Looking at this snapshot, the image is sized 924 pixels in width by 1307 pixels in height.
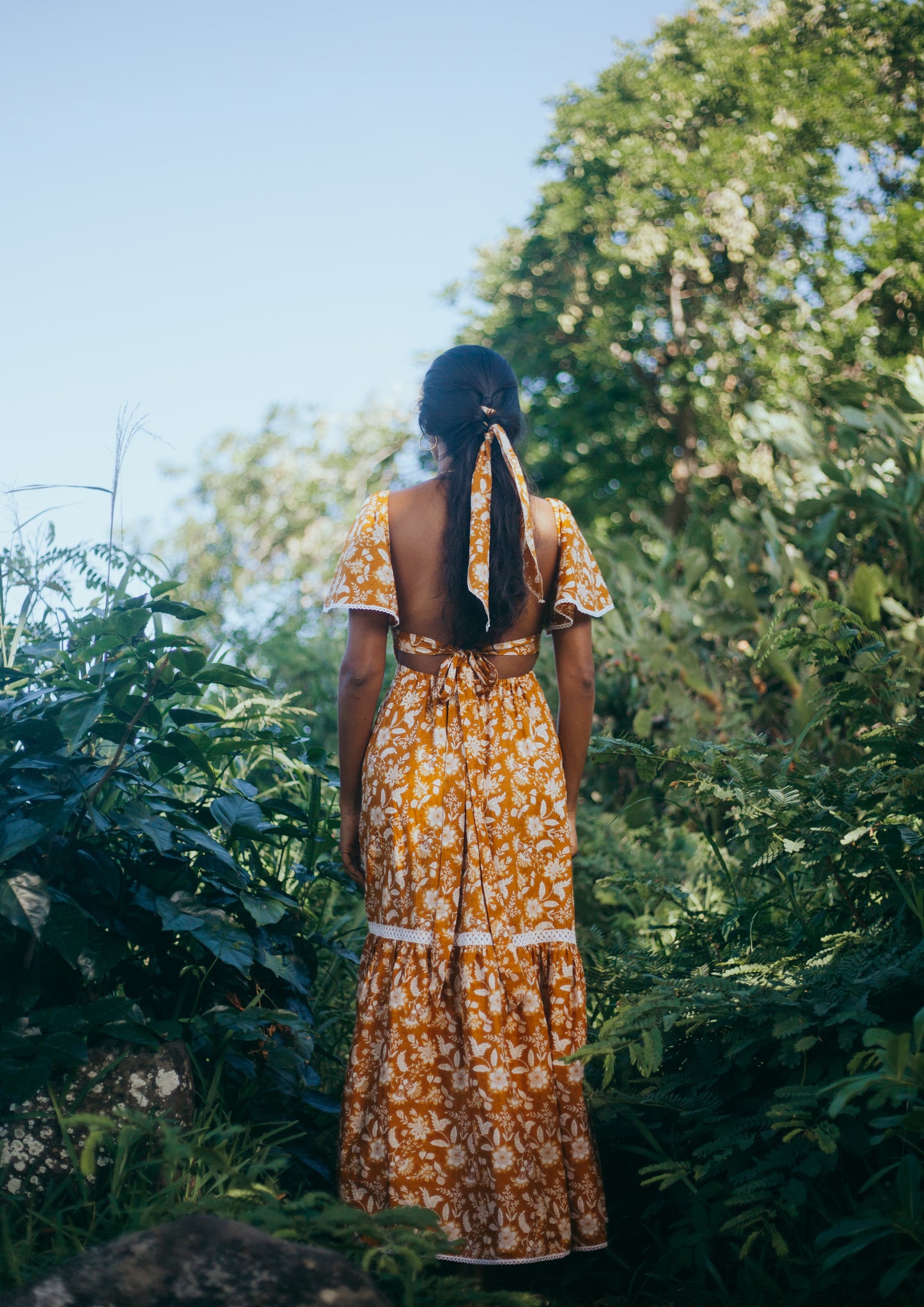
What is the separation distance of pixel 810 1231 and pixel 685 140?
29.0 ft

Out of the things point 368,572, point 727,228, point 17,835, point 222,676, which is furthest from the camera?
point 727,228

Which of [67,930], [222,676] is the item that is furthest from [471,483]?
[67,930]

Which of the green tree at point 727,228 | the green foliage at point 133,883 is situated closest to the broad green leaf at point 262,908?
the green foliage at point 133,883

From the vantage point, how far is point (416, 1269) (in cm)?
130

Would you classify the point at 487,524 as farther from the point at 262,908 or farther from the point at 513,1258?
the point at 513,1258

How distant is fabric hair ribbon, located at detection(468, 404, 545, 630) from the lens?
2225 millimetres

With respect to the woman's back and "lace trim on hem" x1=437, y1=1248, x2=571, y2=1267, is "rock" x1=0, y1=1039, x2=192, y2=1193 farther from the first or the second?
the woman's back

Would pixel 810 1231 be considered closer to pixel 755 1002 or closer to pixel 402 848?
pixel 755 1002

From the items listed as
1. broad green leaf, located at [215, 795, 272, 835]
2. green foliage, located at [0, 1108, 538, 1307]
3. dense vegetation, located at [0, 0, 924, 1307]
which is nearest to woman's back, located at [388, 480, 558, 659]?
dense vegetation, located at [0, 0, 924, 1307]

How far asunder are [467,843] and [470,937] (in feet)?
0.62

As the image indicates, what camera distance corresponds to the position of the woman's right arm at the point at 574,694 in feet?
7.95

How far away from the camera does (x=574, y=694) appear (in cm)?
244

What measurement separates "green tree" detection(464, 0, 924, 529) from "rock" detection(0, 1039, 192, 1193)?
21.5 feet

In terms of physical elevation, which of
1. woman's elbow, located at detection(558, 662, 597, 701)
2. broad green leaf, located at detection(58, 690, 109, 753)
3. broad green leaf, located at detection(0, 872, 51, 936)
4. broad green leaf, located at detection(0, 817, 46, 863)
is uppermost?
woman's elbow, located at detection(558, 662, 597, 701)
